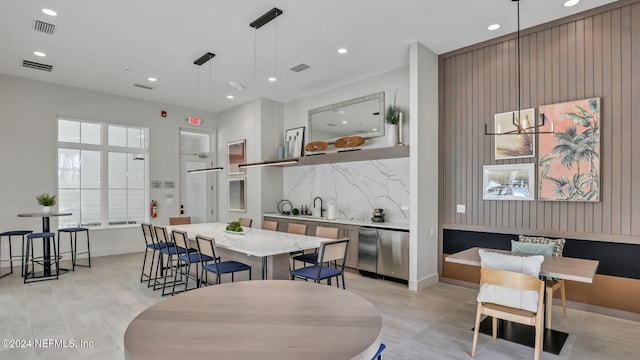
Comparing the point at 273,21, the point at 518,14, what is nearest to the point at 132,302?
the point at 273,21

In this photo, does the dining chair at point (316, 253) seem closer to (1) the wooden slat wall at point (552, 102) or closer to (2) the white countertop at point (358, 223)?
(2) the white countertop at point (358, 223)

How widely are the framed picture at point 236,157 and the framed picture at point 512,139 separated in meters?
5.24

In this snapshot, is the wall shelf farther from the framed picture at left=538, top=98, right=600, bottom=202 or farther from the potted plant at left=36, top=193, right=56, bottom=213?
the potted plant at left=36, top=193, right=56, bottom=213

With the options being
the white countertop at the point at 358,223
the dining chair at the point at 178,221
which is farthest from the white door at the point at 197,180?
the white countertop at the point at 358,223

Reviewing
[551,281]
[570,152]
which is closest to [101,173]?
[551,281]

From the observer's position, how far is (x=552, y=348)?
9.52ft

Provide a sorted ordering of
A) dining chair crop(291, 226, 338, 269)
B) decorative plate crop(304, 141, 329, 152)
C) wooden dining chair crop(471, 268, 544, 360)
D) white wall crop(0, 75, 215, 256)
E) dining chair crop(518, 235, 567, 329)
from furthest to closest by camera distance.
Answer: decorative plate crop(304, 141, 329, 152)
white wall crop(0, 75, 215, 256)
dining chair crop(291, 226, 338, 269)
dining chair crop(518, 235, 567, 329)
wooden dining chair crop(471, 268, 544, 360)

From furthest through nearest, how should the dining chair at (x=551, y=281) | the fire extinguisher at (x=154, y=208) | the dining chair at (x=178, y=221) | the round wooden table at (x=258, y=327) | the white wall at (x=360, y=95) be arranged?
1. the fire extinguisher at (x=154, y=208)
2. the dining chair at (x=178, y=221)
3. the white wall at (x=360, y=95)
4. the dining chair at (x=551, y=281)
5. the round wooden table at (x=258, y=327)

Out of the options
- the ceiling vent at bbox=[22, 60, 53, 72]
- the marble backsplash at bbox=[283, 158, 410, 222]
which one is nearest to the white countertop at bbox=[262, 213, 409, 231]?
the marble backsplash at bbox=[283, 158, 410, 222]

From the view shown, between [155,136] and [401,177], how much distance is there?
568cm

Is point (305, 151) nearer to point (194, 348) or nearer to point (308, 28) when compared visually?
point (308, 28)

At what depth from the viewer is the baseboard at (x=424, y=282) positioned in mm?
4520

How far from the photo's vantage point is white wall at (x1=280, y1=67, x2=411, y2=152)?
5375mm

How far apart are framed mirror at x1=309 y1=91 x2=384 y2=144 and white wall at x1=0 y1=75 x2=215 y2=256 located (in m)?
3.88
